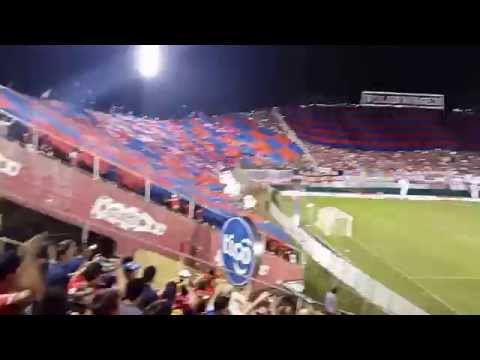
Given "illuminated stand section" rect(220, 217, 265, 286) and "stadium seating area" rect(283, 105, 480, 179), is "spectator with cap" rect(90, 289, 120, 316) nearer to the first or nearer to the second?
"illuminated stand section" rect(220, 217, 265, 286)

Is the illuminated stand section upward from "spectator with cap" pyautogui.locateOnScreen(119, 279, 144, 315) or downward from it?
upward

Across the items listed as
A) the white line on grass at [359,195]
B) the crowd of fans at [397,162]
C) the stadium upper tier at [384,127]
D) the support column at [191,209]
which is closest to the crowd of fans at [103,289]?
the support column at [191,209]

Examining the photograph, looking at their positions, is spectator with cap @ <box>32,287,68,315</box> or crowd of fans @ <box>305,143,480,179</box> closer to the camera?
spectator with cap @ <box>32,287,68,315</box>

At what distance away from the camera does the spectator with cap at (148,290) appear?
319 centimetres

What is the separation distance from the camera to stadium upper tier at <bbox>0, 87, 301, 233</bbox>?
125 inches

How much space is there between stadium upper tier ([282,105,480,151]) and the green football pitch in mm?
269

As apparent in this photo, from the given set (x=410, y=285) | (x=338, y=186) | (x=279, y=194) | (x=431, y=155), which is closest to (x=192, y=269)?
(x=279, y=194)

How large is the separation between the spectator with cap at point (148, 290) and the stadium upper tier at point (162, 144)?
1.11 ft

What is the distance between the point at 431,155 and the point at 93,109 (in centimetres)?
152

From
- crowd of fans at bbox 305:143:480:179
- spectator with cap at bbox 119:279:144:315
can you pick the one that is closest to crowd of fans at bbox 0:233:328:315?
spectator with cap at bbox 119:279:144:315

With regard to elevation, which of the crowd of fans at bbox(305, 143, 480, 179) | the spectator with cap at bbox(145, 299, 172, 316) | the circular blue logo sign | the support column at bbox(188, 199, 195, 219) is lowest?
the spectator with cap at bbox(145, 299, 172, 316)

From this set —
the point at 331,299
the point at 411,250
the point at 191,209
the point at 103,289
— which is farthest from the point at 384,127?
the point at 103,289

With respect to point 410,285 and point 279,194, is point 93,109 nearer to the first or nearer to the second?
point 279,194
